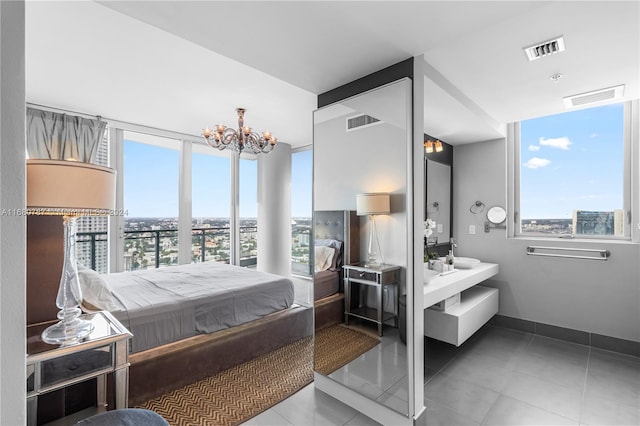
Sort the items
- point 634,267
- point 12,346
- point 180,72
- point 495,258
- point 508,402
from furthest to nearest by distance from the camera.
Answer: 1. point 495,258
2. point 634,267
3. point 180,72
4. point 508,402
5. point 12,346

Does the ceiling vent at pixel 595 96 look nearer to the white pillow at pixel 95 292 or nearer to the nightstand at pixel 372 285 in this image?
the nightstand at pixel 372 285

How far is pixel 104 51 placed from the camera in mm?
2266

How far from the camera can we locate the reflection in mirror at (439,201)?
11.6 ft

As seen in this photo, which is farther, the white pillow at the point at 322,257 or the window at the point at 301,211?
the window at the point at 301,211

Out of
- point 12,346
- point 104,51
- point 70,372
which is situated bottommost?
point 70,372

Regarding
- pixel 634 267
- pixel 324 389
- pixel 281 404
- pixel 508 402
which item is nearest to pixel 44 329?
pixel 281 404

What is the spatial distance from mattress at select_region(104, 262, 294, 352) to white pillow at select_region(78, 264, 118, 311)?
77mm

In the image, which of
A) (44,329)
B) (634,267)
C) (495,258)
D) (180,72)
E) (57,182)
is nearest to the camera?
(57,182)

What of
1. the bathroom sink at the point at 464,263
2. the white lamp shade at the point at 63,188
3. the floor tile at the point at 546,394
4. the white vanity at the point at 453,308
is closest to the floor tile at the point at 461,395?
the floor tile at the point at 546,394

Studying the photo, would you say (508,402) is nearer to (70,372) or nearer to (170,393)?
(170,393)

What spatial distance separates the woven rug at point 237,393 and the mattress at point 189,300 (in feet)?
1.31

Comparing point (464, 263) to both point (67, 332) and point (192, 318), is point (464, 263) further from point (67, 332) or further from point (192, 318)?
point (67, 332)

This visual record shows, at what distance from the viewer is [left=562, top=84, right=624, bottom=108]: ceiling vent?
2.48m

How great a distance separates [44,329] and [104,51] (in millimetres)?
1986
